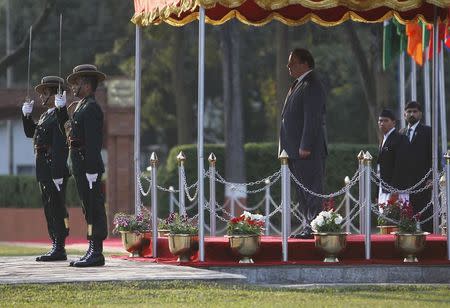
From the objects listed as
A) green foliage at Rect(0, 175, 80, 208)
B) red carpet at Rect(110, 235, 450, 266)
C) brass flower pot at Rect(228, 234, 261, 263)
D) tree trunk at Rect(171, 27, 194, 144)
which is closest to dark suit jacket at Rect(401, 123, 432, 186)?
red carpet at Rect(110, 235, 450, 266)

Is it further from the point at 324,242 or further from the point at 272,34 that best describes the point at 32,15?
the point at 324,242

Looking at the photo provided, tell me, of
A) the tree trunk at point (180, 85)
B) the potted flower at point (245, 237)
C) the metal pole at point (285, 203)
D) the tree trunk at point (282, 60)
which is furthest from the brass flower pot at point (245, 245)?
the tree trunk at point (180, 85)

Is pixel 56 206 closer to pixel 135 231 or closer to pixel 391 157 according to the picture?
pixel 135 231

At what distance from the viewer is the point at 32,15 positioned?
4216 cm

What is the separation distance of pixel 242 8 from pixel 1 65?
66.2 ft

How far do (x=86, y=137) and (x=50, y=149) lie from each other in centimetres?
120

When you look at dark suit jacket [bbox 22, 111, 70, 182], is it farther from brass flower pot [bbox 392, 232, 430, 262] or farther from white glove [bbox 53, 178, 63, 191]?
brass flower pot [bbox 392, 232, 430, 262]

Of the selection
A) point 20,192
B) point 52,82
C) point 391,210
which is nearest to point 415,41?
point 391,210

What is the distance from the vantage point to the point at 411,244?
1670 centimetres

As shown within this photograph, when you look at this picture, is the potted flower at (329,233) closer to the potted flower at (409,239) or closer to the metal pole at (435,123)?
the potted flower at (409,239)

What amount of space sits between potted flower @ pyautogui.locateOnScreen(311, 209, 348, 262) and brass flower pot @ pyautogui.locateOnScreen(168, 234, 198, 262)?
4.51 feet

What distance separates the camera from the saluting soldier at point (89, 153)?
15977mm

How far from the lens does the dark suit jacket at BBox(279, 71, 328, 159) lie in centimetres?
1697

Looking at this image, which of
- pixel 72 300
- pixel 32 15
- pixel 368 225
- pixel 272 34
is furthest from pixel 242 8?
pixel 272 34
